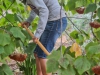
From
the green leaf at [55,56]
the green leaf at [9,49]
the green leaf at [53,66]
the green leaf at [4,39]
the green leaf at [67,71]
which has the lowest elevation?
the green leaf at [67,71]

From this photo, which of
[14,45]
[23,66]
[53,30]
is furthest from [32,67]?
[14,45]

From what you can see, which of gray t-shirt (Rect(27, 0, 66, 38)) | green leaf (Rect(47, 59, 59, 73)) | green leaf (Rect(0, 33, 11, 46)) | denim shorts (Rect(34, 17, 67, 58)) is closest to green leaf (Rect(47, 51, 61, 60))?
green leaf (Rect(47, 59, 59, 73))

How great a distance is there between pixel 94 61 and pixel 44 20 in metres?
0.89

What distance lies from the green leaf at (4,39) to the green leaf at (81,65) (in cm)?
51

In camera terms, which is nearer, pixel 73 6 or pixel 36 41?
pixel 73 6

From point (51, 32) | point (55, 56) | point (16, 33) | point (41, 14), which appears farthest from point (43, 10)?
point (55, 56)

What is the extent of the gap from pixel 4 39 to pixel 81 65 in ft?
1.80

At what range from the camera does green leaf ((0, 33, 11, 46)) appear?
6.49 feet

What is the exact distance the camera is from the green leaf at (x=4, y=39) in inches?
77.9

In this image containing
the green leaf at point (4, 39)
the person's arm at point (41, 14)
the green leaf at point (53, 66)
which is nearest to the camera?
the green leaf at point (53, 66)

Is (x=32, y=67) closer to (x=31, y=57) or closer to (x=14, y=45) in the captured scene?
(x=31, y=57)

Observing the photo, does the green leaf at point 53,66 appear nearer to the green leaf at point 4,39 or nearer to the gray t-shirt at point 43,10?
the green leaf at point 4,39

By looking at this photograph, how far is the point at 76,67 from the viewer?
1721mm

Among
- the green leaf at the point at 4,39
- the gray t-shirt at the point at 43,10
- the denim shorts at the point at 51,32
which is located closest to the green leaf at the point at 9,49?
the green leaf at the point at 4,39
